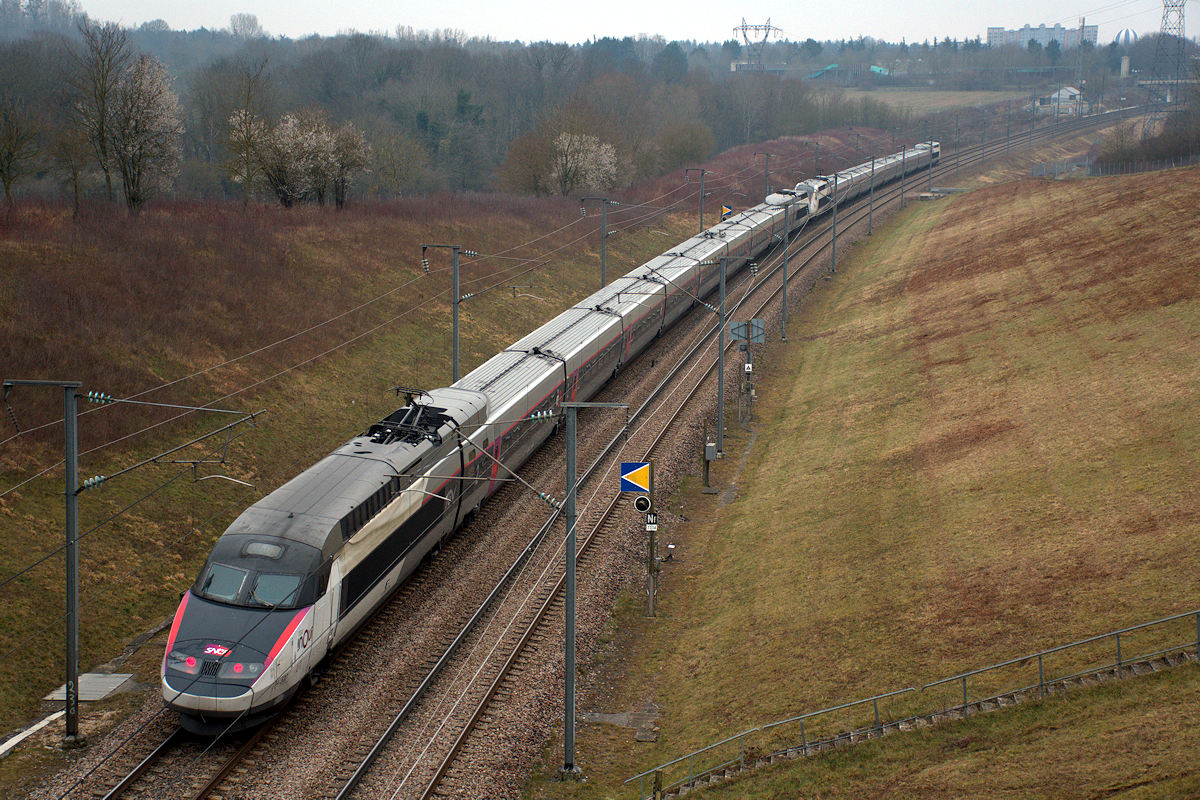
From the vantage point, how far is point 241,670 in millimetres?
17859

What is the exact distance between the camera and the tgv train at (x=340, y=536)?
18.1 m

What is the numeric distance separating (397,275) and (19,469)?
29.0 metres

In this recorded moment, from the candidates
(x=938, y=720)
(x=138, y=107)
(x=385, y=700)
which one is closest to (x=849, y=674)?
(x=938, y=720)

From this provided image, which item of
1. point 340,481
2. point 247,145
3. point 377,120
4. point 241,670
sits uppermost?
point 377,120

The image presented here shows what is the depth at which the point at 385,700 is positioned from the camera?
2036 cm

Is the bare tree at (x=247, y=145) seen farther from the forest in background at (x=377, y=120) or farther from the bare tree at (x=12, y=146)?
the bare tree at (x=12, y=146)

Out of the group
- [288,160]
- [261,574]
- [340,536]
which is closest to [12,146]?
[288,160]

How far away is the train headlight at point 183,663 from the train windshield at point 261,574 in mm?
1293

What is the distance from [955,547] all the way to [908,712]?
26.9 feet

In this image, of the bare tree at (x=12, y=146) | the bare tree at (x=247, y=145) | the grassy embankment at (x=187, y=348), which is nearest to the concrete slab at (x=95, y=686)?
the grassy embankment at (x=187, y=348)

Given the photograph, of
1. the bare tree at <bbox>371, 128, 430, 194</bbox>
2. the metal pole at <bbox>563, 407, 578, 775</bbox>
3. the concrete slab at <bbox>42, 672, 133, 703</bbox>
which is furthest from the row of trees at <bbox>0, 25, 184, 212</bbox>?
the metal pole at <bbox>563, 407, 578, 775</bbox>

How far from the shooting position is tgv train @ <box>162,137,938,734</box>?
1808 cm

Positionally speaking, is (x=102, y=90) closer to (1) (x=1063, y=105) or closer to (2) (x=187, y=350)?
(2) (x=187, y=350)

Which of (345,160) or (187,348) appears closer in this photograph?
(187,348)
